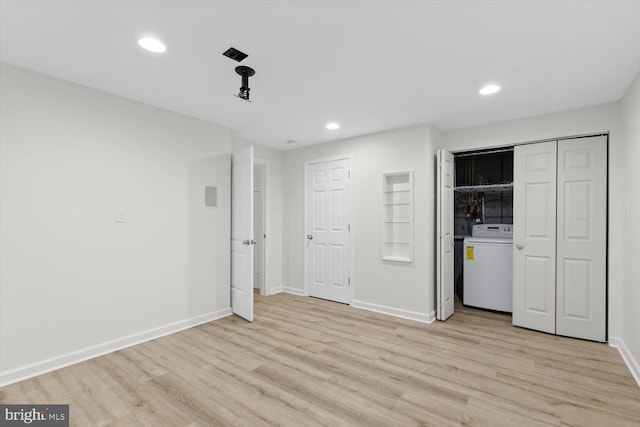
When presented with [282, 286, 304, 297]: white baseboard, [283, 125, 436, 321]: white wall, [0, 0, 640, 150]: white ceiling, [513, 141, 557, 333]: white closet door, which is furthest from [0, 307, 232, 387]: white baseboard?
[513, 141, 557, 333]: white closet door

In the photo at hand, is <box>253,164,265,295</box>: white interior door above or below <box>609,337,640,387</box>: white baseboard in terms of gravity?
above

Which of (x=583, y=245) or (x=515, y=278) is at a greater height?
(x=583, y=245)

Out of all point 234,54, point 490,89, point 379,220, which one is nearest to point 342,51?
point 234,54

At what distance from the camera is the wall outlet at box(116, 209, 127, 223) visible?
9.56 feet

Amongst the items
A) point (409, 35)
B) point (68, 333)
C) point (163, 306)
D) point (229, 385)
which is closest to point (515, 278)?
point (409, 35)

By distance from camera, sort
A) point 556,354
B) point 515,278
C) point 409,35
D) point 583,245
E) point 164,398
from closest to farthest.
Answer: point 409,35, point 164,398, point 556,354, point 583,245, point 515,278

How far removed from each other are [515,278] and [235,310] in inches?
138

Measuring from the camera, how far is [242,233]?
380 centimetres

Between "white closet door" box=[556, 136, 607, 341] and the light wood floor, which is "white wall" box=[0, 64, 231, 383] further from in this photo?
"white closet door" box=[556, 136, 607, 341]

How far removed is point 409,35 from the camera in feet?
6.43

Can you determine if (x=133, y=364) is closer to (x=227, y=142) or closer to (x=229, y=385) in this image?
(x=229, y=385)

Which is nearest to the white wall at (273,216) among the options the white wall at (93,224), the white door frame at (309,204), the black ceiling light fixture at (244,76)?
the white door frame at (309,204)

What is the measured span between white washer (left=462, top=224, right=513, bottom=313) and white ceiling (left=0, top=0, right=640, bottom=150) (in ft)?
5.71

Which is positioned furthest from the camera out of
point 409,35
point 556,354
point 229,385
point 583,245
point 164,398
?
point 583,245
